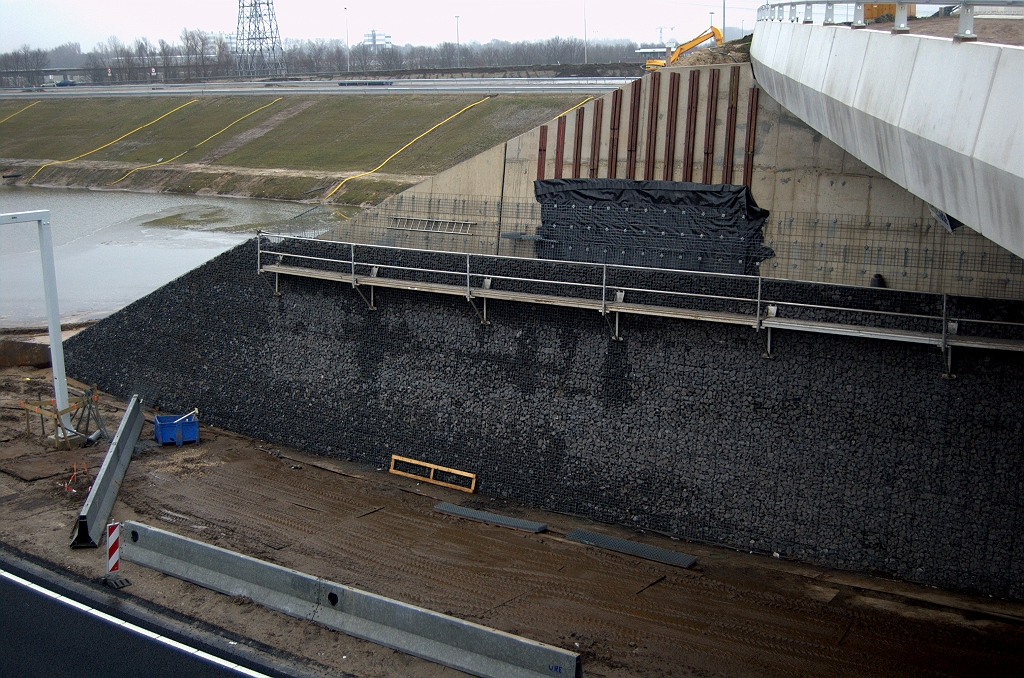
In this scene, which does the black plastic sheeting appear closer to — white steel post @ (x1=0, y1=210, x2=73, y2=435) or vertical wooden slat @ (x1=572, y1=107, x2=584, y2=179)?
vertical wooden slat @ (x1=572, y1=107, x2=584, y2=179)

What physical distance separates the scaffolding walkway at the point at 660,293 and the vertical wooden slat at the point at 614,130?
106 inches

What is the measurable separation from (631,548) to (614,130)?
8.27 meters

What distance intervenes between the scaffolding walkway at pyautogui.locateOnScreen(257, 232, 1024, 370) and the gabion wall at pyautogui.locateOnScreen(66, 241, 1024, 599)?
29 cm

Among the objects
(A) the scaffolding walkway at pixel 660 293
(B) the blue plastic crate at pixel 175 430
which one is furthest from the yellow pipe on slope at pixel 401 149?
(B) the blue plastic crate at pixel 175 430

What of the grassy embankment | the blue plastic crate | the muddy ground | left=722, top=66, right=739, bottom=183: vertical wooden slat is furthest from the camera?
the grassy embankment

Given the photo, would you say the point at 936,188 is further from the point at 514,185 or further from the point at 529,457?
the point at 514,185

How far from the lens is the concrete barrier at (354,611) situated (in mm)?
9781

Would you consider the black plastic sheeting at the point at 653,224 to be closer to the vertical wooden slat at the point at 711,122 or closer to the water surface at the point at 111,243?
the vertical wooden slat at the point at 711,122

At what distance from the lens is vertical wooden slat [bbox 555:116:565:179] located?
18109mm

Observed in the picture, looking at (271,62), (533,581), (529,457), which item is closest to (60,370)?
(529,457)

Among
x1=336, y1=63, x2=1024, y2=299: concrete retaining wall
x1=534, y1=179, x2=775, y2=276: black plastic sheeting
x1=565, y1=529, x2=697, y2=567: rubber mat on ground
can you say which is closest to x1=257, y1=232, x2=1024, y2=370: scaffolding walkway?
x1=336, y1=63, x2=1024, y2=299: concrete retaining wall

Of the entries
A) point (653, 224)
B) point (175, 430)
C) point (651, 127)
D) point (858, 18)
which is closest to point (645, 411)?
point (653, 224)

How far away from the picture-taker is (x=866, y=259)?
49.1 ft

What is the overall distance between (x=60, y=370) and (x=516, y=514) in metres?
9.71
